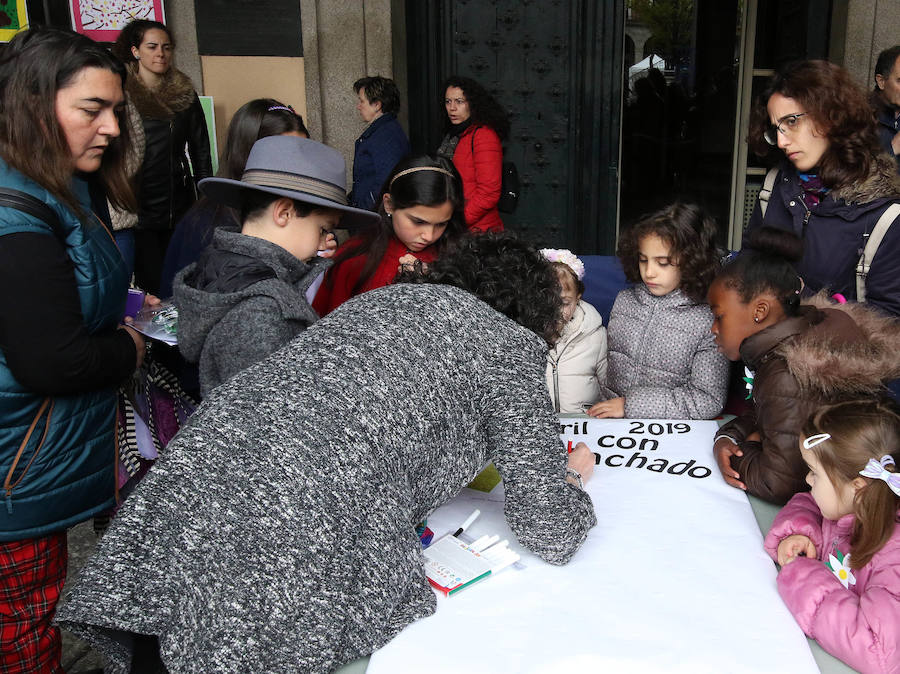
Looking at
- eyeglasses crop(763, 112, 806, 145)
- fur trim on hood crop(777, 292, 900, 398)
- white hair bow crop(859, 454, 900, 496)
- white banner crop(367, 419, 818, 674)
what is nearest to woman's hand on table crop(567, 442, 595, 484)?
white banner crop(367, 419, 818, 674)

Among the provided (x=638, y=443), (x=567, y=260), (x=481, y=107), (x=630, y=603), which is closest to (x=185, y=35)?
(x=481, y=107)

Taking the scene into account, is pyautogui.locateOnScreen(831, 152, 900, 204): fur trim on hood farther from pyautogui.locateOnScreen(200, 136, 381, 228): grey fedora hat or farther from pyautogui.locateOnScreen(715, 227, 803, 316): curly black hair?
pyautogui.locateOnScreen(200, 136, 381, 228): grey fedora hat

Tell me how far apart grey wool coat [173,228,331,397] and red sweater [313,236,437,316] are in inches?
37.1

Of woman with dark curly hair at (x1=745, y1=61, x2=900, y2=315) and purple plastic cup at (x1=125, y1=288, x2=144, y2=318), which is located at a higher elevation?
woman with dark curly hair at (x1=745, y1=61, x2=900, y2=315)

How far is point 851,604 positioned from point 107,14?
210 inches

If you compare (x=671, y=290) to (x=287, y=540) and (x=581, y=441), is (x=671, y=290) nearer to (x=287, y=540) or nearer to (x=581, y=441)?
(x=581, y=441)

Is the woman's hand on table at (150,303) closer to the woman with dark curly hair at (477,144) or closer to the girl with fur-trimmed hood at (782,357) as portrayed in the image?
the girl with fur-trimmed hood at (782,357)

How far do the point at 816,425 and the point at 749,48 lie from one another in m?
5.29

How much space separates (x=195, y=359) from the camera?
1942mm

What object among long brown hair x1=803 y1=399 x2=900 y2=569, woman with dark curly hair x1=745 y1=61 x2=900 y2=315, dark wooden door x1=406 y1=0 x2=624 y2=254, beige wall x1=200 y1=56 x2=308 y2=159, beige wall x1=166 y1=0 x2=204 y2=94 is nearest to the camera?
long brown hair x1=803 y1=399 x2=900 y2=569

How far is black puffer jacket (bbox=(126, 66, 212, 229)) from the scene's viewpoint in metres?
4.17

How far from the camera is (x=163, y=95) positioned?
4301mm

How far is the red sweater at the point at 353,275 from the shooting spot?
289 centimetres

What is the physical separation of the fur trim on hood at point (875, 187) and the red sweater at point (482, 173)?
2.44 metres
